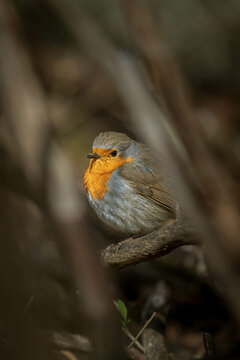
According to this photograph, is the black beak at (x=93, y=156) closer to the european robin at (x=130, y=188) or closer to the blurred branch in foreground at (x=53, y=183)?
the european robin at (x=130, y=188)

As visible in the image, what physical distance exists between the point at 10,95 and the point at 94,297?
17.6 inches

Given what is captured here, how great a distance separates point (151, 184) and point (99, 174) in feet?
1.60

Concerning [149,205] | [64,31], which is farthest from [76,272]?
[64,31]

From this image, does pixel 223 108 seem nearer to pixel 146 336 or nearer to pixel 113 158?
pixel 113 158

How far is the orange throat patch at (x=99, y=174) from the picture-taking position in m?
3.33

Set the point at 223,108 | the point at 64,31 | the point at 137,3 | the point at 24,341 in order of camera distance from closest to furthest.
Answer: the point at 24,341
the point at 137,3
the point at 223,108
the point at 64,31

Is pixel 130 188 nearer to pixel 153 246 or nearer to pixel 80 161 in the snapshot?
pixel 153 246

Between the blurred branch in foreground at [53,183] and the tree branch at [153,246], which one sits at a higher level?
the blurred branch in foreground at [53,183]

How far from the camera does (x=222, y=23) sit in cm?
716

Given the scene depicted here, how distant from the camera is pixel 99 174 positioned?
3367 mm

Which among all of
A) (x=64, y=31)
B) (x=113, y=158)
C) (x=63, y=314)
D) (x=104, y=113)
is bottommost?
(x=63, y=314)

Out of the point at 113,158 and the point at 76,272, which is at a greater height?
the point at 113,158

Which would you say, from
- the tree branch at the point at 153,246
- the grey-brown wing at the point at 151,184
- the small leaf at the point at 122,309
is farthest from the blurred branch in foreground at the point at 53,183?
the grey-brown wing at the point at 151,184

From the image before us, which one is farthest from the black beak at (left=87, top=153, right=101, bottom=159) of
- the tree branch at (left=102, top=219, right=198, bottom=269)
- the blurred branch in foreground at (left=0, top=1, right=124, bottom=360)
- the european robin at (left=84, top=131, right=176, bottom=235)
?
the blurred branch in foreground at (left=0, top=1, right=124, bottom=360)
